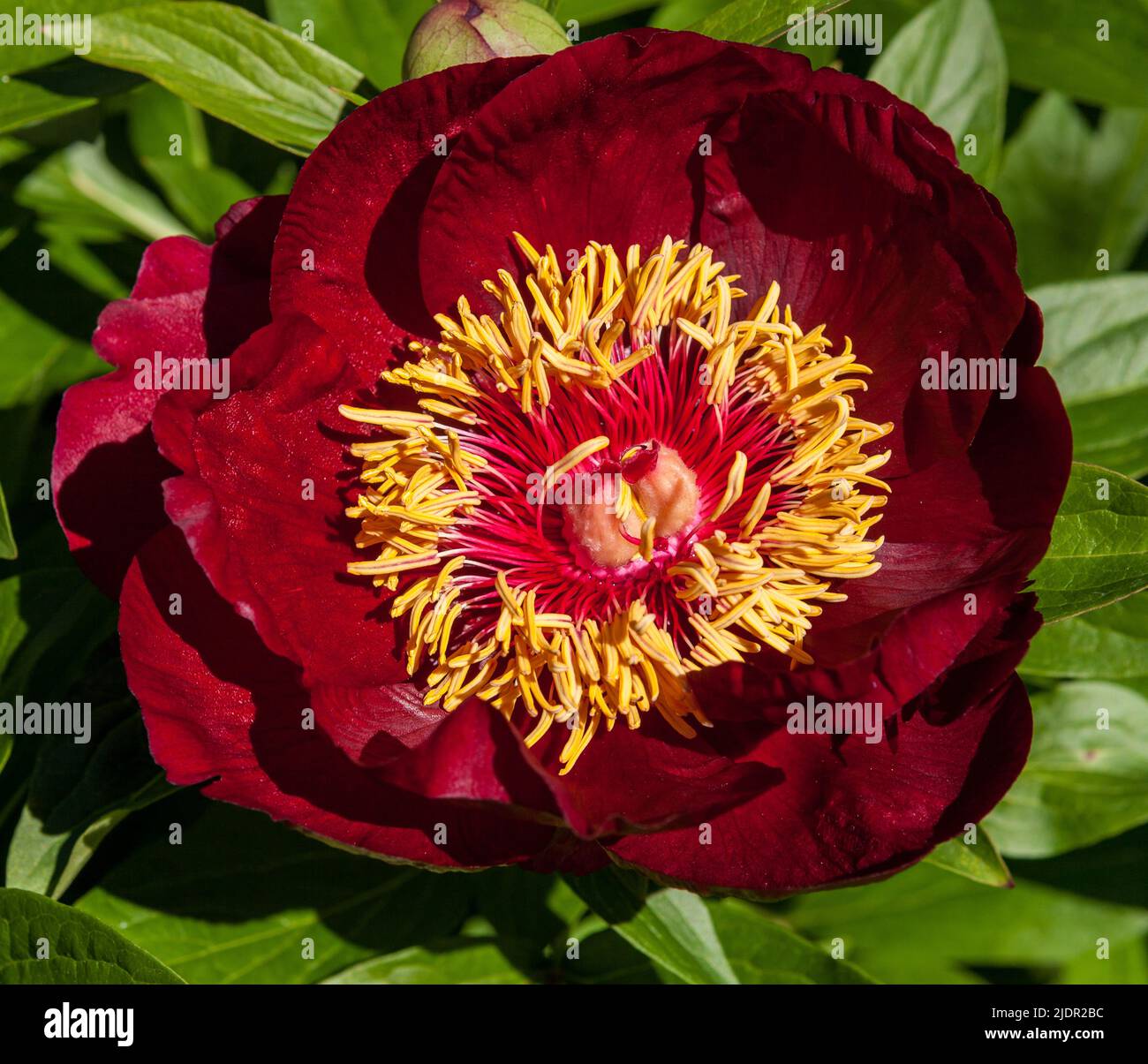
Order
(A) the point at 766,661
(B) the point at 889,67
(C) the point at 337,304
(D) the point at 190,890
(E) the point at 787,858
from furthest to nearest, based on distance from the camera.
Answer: (B) the point at 889,67, (D) the point at 190,890, (C) the point at 337,304, (A) the point at 766,661, (E) the point at 787,858

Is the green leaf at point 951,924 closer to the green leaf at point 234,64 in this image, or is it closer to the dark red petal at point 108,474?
the dark red petal at point 108,474

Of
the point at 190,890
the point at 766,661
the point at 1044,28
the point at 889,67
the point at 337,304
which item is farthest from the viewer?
the point at 1044,28

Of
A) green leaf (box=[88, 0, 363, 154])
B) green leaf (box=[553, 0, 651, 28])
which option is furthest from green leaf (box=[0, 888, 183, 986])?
green leaf (box=[553, 0, 651, 28])

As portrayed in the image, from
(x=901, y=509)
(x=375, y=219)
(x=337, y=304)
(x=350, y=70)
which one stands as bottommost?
(x=901, y=509)

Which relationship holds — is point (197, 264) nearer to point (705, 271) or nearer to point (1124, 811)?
point (705, 271)

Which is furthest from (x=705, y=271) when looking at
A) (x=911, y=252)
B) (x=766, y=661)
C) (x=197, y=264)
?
(x=197, y=264)

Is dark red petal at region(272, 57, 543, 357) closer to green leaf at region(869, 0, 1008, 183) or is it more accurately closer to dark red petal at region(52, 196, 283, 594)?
dark red petal at region(52, 196, 283, 594)

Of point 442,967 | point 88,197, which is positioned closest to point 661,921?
point 442,967
